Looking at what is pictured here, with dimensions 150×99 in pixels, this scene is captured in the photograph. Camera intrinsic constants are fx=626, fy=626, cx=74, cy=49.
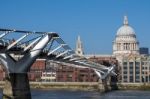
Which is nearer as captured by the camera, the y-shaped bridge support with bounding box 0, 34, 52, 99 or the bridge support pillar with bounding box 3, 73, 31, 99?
the y-shaped bridge support with bounding box 0, 34, 52, 99

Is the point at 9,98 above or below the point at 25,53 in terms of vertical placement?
below

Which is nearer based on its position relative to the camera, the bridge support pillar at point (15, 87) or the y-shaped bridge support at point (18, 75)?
the y-shaped bridge support at point (18, 75)

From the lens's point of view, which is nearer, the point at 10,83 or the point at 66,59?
the point at 10,83

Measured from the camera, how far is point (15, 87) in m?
60.3

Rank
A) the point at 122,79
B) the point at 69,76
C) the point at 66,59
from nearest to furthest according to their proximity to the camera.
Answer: the point at 66,59
the point at 69,76
the point at 122,79

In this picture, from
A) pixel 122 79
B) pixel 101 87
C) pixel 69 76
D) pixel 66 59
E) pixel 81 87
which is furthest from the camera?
pixel 122 79

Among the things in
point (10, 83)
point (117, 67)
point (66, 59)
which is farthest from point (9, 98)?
point (117, 67)

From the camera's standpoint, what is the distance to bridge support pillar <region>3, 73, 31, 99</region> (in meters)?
60.0

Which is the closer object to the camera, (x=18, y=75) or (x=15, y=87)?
(x=15, y=87)

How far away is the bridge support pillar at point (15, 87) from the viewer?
60.0 meters

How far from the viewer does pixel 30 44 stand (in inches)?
2343

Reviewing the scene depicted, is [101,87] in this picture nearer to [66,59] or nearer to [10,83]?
[66,59]

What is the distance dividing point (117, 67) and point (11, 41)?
14205cm

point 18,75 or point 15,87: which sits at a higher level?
point 18,75
